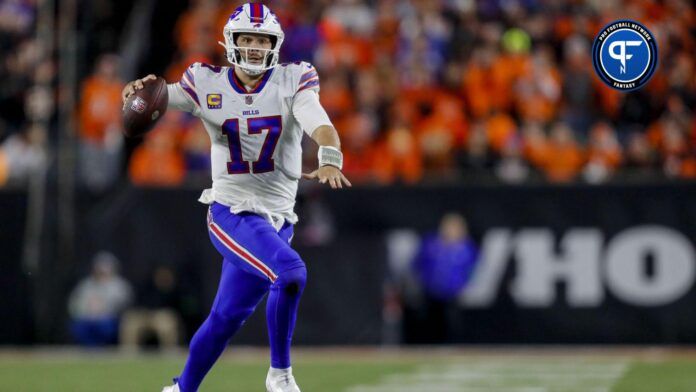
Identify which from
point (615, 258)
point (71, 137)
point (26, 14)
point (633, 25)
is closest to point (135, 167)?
point (71, 137)

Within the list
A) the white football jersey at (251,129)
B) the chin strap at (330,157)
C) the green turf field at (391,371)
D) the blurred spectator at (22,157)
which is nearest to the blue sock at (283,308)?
the white football jersey at (251,129)

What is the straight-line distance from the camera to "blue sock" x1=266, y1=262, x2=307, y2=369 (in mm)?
6828

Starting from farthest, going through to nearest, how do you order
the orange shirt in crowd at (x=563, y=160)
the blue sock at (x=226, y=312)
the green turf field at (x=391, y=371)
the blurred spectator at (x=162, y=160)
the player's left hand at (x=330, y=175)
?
the blurred spectator at (x=162, y=160) → the orange shirt in crowd at (x=563, y=160) → the green turf field at (x=391, y=371) → the blue sock at (x=226, y=312) → the player's left hand at (x=330, y=175)

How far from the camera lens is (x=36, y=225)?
13734mm

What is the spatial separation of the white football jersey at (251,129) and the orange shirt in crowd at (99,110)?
7.26 meters

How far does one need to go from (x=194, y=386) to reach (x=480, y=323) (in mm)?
6328

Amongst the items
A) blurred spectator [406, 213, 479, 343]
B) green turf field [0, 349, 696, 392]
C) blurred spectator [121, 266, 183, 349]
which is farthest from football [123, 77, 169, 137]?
blurred spectator [121, 266, 183, 349]

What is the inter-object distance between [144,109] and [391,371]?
481 centimetres

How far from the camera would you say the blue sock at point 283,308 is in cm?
683

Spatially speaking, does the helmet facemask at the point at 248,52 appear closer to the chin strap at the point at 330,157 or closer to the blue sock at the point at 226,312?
the chin strap at the point at 330,157

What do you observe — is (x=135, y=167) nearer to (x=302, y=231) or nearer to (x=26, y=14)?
(x=302, y=231)

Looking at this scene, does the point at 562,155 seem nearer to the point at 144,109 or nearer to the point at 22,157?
the point at 22,157

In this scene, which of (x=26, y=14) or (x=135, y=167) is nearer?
(x=135, y=167)

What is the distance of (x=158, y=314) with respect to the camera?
13555 millimetres
